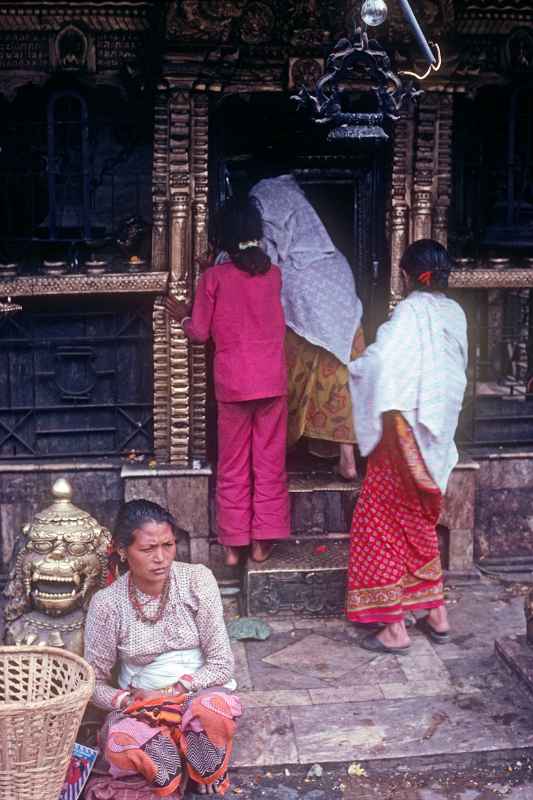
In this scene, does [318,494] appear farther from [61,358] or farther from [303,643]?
[61,358]

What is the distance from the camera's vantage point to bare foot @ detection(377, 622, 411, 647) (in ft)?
20.1

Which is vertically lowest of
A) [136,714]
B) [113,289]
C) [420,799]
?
[420,799]

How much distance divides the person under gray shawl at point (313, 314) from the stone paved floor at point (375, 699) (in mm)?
1320

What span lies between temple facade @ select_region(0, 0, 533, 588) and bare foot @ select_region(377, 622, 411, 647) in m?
1.23

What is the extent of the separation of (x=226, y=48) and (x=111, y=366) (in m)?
2.11

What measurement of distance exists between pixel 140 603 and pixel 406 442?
1786 mm

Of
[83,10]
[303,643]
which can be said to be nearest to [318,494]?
[303,643]

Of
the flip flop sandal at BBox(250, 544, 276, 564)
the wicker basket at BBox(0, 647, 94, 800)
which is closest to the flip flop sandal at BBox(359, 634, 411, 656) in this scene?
the flip flop sandal at BBox(250, 544, 276, 564)

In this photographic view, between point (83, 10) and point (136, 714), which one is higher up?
point (83, 10)

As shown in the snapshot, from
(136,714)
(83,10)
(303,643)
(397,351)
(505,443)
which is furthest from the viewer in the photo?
(505,443)

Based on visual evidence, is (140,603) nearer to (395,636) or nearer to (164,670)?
(164,670)

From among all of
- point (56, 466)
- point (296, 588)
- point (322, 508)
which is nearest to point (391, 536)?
point (296, 588)

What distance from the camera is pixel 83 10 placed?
22.0 feet

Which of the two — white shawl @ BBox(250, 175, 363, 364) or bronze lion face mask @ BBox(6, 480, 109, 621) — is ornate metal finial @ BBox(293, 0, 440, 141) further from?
bronze lion face mask @ BBox(6, 480, 109, 621)
